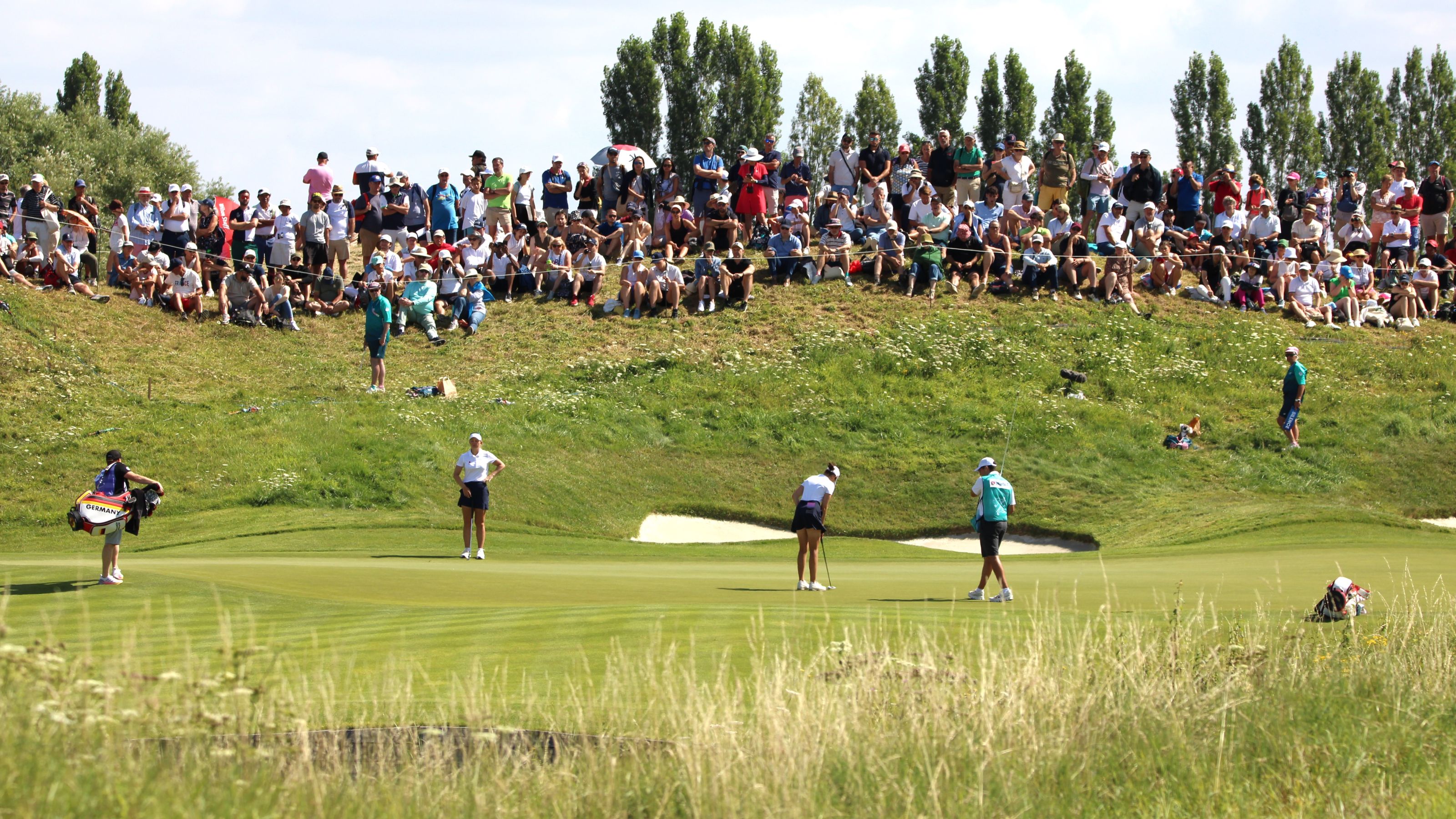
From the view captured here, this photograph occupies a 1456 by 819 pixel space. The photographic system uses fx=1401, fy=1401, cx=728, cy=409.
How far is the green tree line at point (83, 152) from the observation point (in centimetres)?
5125

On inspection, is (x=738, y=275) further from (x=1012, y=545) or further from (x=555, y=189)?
(x=1012, y=545)

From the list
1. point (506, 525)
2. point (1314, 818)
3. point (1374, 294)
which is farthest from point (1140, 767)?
point (1374, 294)

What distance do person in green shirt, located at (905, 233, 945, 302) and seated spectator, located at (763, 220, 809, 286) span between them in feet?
2.92

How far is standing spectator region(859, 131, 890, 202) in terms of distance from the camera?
3256 cm

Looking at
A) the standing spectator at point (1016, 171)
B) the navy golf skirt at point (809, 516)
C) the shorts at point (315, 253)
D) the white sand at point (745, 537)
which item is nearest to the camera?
the navy golf skirt at point (809, 516)

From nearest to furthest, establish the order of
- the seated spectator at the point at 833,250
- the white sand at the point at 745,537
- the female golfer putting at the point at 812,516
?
the female golfer putting at the point at 812,516 < the white sand at the point at 745,537 < the seated spectator at the point at 833,250

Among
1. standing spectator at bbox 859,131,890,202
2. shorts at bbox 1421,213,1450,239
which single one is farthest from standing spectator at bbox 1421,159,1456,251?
standing spectator at bbox 859,131,890,202

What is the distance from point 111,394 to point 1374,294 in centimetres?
2867

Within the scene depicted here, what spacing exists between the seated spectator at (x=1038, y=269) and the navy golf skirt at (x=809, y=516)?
55.5ft

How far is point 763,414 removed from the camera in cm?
2855

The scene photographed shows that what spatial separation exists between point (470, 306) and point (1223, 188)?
18342 mm

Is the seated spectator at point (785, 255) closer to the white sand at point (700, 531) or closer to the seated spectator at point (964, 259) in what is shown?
the seated spectator at point (964, 259)

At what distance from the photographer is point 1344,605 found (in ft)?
41.9

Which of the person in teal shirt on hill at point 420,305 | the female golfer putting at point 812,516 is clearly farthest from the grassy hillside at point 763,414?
the female golfer putting at point 812,516
